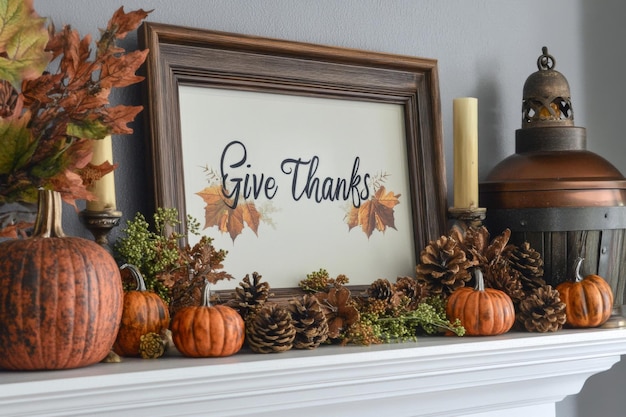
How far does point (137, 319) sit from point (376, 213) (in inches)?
21.1

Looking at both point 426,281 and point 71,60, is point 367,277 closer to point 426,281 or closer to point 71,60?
point 426,281

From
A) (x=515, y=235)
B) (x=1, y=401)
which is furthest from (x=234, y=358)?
(x=515, y=235)

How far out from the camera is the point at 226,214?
4.42 ft

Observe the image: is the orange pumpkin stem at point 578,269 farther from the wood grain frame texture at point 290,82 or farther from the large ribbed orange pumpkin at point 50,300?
the large ribbed orange pumpkin at point 50,300

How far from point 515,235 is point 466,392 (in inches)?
12.3

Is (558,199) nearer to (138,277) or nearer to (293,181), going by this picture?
(293,181)

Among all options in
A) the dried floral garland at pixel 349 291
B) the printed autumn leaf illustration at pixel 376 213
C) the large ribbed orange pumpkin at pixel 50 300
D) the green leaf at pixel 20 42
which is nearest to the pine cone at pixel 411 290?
the dried floral garland at pixel 349 291

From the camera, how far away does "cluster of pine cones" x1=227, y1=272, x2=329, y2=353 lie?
116 cm

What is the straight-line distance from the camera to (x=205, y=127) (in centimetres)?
134

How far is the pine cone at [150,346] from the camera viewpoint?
3.71 feet

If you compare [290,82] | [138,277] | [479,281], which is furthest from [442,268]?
[138,277]

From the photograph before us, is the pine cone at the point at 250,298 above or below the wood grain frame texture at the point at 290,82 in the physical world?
below

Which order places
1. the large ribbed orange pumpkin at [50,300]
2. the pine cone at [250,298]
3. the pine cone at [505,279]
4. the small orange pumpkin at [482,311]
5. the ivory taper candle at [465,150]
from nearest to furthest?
the large ribbed orange pumpkin at [50,300], the pine cone at [250,298], the small orange pumpkin at [482,311], the pine cone at [505,279], the ivory taper candle at [465,150]

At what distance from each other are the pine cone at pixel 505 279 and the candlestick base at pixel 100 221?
0.65 metres
